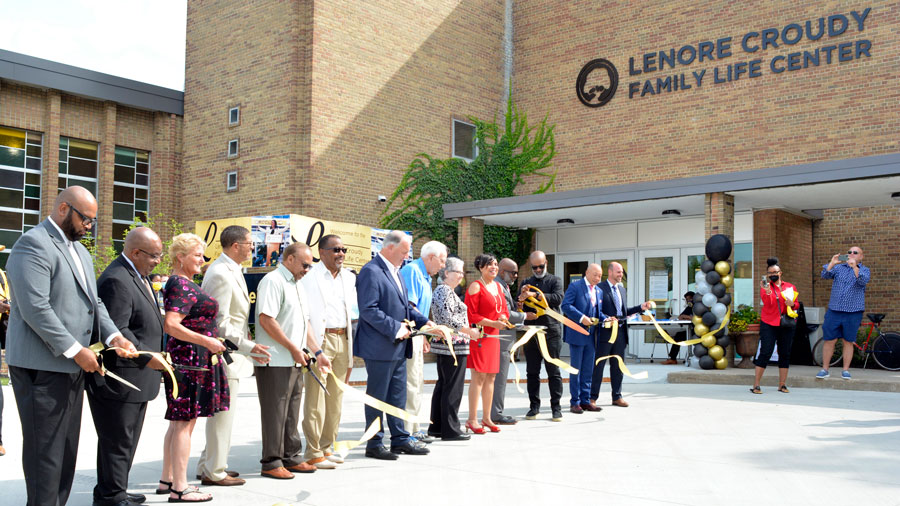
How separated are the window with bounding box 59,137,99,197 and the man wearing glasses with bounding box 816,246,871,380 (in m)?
16.8

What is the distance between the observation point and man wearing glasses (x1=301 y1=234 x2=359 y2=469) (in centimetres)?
652

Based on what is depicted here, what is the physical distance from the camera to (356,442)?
648cm

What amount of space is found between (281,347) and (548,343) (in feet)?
14.1

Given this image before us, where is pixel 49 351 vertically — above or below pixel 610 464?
above

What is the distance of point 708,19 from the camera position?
792 inches

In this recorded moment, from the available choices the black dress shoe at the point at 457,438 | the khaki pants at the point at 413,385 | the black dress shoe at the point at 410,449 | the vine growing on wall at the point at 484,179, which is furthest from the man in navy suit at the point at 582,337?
the vine growing on wall at the point at 484,179

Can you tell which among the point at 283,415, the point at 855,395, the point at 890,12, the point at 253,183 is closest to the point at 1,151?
the point at 253,183

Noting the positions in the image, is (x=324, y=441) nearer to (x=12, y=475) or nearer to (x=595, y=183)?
(x=12, y=475)

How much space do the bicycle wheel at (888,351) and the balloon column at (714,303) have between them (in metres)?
3.03

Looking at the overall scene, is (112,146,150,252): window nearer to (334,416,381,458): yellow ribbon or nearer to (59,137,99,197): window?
(59,137,99,197): window

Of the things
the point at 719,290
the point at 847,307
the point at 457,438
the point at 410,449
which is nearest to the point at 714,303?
the point at 719,290

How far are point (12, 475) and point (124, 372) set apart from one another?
2.22 m

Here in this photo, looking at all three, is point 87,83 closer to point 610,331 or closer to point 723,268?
point 610,331

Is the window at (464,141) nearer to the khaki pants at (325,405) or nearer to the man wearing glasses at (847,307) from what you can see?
the man wearing glasses at (847,307)
